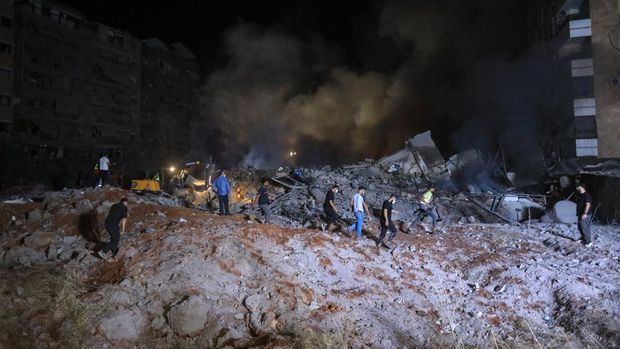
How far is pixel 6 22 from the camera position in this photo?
2664 centimetres

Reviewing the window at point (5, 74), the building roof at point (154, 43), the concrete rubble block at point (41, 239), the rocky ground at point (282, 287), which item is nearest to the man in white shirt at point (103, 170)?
the rocky ground at point (282, 287)

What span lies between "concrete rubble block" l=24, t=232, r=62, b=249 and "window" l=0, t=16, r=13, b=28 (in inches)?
913

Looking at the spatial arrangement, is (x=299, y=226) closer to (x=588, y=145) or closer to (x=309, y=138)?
(x=588, y=145)

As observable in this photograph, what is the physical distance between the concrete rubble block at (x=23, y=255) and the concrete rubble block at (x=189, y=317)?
→ 13.2 feet

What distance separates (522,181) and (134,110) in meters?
30.3

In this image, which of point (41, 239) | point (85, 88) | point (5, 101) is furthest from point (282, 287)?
point (85, 88)

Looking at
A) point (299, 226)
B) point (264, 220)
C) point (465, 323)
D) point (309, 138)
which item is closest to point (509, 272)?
point (465, 323)

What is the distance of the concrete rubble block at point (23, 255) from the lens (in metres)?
9.20

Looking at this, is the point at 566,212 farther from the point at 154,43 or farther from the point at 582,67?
the point at 154,43

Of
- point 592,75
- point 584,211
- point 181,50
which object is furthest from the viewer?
point 181,50

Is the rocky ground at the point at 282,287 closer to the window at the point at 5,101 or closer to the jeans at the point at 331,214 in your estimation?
the jeans at the point at 331,214

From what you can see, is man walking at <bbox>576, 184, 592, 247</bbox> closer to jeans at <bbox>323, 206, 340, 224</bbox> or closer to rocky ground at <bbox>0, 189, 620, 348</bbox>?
rocky ground at <bbox>0, 189, 620, 348</bbox>

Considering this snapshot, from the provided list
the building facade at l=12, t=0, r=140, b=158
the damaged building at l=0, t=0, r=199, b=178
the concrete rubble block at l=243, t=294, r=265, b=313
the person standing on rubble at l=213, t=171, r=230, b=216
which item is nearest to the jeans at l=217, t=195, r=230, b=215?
the person standing on rubble at l=213, t=171, r=230, b=216

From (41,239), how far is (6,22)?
2362 cm
